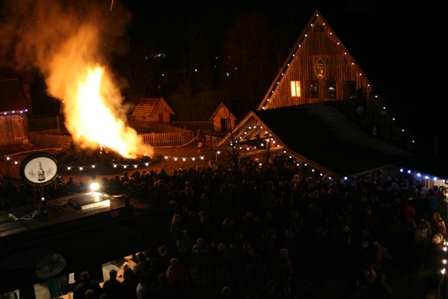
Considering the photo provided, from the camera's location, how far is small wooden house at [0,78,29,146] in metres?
38.1

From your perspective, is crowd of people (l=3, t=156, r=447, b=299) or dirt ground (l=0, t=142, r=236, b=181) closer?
crowd of people (l=3, t=156, r=447, b=299)

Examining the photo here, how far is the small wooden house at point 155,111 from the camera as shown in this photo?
159 ft

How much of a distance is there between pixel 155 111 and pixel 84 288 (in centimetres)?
3943

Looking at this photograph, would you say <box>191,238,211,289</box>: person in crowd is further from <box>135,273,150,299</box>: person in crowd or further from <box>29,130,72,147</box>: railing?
<box>29,130,72,147</box>: railing

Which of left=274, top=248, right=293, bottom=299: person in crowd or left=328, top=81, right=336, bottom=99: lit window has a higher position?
left=328, top=81, right=336, bottom=99: lit window

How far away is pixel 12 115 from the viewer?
38.5 m

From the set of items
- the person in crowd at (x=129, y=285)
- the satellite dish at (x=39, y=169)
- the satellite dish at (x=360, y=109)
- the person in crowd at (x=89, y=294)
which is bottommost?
the person in crowd at (x=129, y=285)

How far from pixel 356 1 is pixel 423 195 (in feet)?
103

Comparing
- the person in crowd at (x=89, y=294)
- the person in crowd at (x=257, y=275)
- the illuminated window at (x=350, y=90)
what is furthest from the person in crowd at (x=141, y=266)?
the illuminated window at (x=350, y=90)

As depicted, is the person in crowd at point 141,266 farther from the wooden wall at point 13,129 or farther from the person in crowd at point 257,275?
the wooden wall at point 13,129

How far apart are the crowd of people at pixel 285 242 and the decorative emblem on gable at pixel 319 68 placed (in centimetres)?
1127

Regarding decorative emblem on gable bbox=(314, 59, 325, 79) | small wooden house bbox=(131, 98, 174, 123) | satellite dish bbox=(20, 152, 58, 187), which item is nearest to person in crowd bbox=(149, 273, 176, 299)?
satellite dish bbox=(20, 152, 58, 187)

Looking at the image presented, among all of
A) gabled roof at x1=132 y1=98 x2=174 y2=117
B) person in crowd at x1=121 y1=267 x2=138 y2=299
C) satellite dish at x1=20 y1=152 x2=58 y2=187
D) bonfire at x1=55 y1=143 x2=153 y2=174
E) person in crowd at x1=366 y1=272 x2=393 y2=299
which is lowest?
person in crowd at x1=366 y1=272 x2=393 y2=299

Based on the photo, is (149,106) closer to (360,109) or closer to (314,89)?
(314,89)
